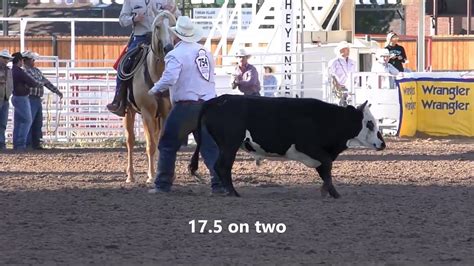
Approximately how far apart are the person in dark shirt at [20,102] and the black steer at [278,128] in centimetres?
885

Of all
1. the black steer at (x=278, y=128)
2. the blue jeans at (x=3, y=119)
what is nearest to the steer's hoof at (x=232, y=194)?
the black steer at (x=278, y=128)

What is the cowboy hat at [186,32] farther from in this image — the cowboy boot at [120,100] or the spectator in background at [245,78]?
the spectator in background at [245,78]

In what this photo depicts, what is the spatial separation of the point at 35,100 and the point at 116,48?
49.7 feet

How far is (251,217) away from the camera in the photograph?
9234 millimetres

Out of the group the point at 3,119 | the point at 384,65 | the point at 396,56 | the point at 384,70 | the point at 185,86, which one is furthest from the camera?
the point at 396,56

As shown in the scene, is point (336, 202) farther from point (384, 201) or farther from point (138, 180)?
point (138, 180)

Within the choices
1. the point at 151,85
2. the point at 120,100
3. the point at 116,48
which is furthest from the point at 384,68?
the point at 116,48

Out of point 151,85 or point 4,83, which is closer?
point 151,85

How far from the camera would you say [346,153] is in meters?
17.2

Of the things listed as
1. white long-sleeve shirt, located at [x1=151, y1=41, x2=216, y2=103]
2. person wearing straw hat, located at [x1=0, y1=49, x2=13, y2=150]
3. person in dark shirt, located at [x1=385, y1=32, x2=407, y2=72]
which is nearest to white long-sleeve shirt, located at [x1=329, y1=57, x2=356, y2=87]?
person in dark shirt, located at [x1=385, y1=32, x2=407, y2=72]

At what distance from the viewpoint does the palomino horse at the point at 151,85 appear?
1252 centimetres

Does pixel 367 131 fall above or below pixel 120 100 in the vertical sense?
below

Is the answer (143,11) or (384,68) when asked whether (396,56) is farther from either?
(143,11)

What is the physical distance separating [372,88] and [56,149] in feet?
19.6
